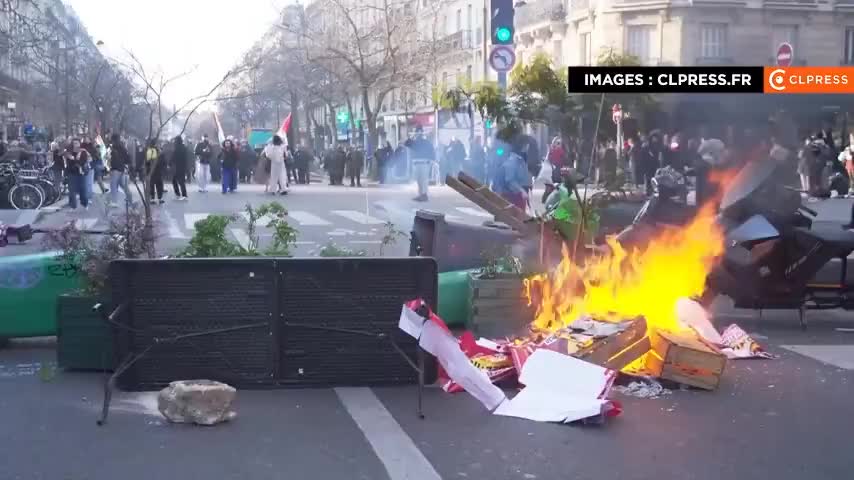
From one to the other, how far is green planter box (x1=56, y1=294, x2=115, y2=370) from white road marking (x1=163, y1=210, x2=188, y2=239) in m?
9.60

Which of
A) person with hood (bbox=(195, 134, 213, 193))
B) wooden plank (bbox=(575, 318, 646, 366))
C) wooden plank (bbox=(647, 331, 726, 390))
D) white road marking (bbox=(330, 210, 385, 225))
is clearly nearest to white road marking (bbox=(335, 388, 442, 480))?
wooden plank (bbox=(575, 318, 646, 366))

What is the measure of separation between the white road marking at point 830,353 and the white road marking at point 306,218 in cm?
1168

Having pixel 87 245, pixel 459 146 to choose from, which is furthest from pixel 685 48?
pixel 87 245

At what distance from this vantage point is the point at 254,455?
5.23m

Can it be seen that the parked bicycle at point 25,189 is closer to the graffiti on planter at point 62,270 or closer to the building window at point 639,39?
the graffiti on planter at point 62,270

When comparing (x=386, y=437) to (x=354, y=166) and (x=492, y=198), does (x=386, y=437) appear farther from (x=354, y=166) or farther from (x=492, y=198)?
(x=354, y=166)

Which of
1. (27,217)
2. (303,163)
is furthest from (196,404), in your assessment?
(303,163)

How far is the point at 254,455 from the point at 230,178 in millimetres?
23443

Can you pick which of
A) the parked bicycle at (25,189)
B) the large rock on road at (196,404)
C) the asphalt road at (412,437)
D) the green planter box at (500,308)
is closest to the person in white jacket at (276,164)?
the parked bicycle at (25,189)

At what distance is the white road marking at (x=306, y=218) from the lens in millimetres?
19016

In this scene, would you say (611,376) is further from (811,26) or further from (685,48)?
(685,48)

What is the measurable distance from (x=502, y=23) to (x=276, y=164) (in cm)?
1039

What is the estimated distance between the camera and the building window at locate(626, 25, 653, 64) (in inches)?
1206

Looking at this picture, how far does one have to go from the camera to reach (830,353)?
7.98 metres
